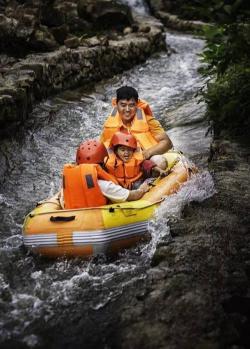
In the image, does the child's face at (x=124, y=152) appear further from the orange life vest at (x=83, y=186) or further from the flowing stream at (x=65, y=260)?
the flowing stream at (x=65, y=260)

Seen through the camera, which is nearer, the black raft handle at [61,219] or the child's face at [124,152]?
the black raft handle at [61,219]

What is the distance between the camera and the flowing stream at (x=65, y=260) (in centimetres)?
431

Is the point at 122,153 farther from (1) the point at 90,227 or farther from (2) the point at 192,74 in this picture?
(2) the point at 192,74

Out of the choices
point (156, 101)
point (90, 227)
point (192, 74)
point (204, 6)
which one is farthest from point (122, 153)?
point (192, 74)

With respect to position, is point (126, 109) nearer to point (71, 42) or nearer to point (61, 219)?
point (61, 219)

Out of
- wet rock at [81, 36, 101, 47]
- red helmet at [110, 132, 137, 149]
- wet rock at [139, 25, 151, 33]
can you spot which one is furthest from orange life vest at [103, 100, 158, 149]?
wet rock at [139, 25, 151, 33]

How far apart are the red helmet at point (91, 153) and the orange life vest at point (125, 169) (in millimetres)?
371

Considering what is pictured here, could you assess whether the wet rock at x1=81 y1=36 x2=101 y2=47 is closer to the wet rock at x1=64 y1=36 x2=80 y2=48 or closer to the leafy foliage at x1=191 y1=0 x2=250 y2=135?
the wet rock at x1=64 y1=36 x2=80 y2=48

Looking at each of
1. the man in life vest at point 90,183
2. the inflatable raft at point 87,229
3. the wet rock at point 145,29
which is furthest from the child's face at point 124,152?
the wet rock at point 145,29

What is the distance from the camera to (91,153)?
18.5ft

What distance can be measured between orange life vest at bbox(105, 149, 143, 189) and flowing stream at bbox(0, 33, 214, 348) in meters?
0.57

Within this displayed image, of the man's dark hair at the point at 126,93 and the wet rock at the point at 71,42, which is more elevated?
the man's dark hair at the point at 126,93

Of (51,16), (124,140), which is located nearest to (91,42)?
(51,16)

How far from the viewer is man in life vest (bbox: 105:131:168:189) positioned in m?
5.95
